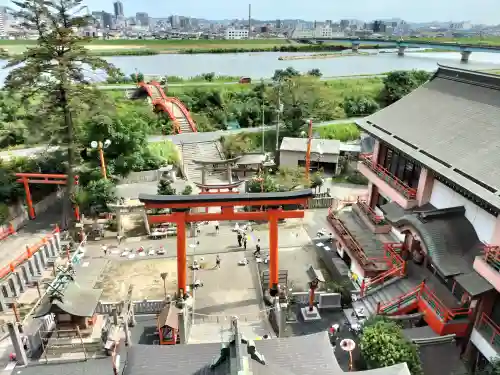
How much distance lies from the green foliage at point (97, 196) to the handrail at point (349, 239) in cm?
1461

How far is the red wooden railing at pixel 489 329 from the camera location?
13258mm

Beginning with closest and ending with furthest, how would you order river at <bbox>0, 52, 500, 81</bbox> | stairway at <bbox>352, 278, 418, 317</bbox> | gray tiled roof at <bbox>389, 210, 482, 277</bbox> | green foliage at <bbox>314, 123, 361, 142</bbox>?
gray tiled roof at <bbox>389, 210, 482, 277</bbox> → stairway at <bbox>352, 278, 418, 317</bbox> → green foliage at <bbox>314, 123, 361, 142</bbox> → river at <bbox>0, 52, 500, 81</bbox>

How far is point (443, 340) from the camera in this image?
14203 millimetres

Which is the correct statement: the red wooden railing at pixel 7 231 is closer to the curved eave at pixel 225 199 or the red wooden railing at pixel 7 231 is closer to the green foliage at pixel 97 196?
the green foliage at pixel 97 196

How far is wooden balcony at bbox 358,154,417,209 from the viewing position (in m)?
18.5

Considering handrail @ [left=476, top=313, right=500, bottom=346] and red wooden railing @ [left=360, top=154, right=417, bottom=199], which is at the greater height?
red wooden railing @ [left=360, top=154, right=417, bottom=199]

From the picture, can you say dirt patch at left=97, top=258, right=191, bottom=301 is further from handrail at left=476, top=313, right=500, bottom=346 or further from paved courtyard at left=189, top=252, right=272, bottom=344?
handrail at left=476, top=313, right=500, bottom=346

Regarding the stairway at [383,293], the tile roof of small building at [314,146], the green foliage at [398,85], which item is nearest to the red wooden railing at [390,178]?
the stairway at [383,293]

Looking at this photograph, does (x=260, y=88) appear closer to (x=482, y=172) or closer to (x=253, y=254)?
(x=253, y=254)

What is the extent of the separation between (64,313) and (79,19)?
17756 millimetres

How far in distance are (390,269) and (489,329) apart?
192 inches

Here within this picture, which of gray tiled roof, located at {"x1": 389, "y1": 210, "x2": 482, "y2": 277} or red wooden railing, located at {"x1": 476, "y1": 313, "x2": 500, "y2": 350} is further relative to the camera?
gray tiled roof, located at {"x1": 389, "y1": 210, "x2": 482, "y2": 277}

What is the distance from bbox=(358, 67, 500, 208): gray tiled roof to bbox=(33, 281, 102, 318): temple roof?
1496 cm

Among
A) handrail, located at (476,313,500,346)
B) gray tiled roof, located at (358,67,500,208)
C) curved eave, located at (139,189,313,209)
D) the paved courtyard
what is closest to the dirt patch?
the paved courtyard
